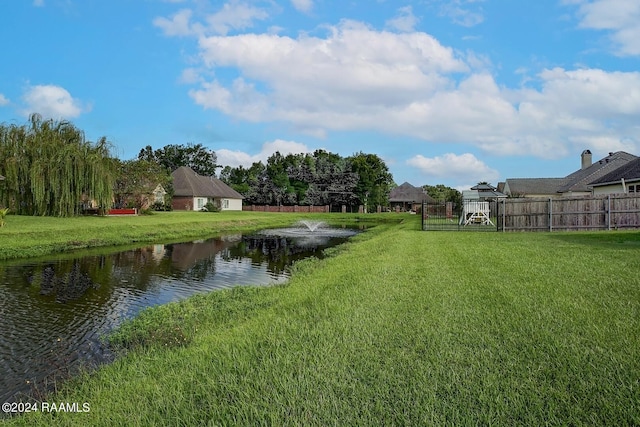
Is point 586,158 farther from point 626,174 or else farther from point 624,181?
point 624,181

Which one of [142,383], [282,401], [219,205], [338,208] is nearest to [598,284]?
[282,401]

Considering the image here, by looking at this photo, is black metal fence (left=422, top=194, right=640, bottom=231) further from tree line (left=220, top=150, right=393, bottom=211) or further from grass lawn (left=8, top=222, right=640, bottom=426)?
tree line (left=220, top=150, right=393, bottom=211)

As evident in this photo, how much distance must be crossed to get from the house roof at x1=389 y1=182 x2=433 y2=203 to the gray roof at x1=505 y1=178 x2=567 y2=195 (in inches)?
646

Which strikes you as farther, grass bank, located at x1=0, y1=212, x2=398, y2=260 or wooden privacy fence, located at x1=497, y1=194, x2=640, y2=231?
wooden privacy fence, located at x1=497, y1=194, x2=640, y2=231

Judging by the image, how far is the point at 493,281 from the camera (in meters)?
7.42

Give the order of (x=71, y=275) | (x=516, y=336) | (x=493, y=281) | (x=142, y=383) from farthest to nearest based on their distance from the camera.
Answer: (x=71, y=275) → (x=493, y=281) → (x=516, y=336) → (x=142, y=383)

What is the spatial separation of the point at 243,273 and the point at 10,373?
8.02 meters

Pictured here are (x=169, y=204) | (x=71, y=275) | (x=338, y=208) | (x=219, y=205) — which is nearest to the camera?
(x=71, y=275)

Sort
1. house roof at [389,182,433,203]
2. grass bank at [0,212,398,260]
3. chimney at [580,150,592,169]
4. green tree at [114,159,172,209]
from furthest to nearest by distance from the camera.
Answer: house roof at [389,182,433,203], chimney at [580,150,592,169], green tree at [114,159,172,209], grass bank at [0,212,398,260]

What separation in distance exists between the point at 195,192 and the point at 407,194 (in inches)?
1365

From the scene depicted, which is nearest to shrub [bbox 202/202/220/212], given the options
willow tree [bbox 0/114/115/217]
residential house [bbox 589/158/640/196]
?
willow tree [bbox 0/114/115/217]

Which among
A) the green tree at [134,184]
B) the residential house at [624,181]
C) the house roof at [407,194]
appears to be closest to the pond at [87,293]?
the residential house at [624,181]

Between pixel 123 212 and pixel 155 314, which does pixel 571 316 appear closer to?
pixel 155 314

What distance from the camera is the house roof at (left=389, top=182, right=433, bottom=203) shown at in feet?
227
